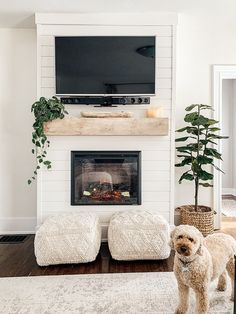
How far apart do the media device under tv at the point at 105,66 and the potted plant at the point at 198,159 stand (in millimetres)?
640

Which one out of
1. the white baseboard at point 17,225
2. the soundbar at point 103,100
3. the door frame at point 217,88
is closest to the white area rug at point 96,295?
the white baseboard at point 17,225

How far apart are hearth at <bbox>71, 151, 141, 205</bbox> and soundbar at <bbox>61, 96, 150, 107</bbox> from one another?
1.89ft

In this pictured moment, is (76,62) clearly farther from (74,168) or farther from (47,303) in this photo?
(47,303)

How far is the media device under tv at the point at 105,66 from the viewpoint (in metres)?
3.35

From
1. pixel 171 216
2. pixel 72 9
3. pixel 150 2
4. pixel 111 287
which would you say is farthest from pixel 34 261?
pixel 150 2

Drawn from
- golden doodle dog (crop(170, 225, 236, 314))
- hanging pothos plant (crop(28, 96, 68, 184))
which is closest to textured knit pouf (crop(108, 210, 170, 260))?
golden doodle dog (crop(170, 225, 236, 314))

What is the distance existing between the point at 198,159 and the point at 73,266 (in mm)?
1831

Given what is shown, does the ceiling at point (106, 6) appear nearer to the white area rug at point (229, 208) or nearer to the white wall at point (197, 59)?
the white wall at point (197, 59)

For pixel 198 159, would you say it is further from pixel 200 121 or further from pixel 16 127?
pixel 16 127

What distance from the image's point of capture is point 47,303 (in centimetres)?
211

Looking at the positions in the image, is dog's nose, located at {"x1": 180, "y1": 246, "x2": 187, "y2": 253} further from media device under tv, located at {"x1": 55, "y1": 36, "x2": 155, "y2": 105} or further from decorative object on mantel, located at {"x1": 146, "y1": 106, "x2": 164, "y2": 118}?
media device under tv, located at {"x1": 55, "y1": 36, "x2": 155, "y2": 105}

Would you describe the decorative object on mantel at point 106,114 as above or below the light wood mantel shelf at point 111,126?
above

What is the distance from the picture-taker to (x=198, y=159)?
11.3 feet

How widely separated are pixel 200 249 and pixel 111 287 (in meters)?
0.89
